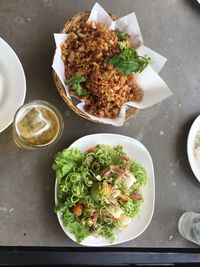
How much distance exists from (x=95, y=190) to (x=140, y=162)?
0.81 ft

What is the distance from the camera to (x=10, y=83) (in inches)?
62.6

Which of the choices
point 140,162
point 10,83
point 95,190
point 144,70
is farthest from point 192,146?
point 10,83

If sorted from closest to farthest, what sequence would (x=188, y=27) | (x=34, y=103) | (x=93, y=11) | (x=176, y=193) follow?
(x=34, y=103) → (x=93, y=11) → (x=176, y=193) → (x=188, y=27)

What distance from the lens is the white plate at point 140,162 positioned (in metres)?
1.65

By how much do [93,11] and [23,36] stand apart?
28 centimetres

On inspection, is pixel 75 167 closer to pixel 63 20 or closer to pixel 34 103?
pixel 34 103

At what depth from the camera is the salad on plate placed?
158 centimetres

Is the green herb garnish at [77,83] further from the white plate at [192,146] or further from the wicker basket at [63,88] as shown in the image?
the white plate at [192,146]

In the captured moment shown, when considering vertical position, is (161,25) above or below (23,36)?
above

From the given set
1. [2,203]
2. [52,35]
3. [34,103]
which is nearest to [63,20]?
[52,35]

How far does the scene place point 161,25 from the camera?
6.36 ft

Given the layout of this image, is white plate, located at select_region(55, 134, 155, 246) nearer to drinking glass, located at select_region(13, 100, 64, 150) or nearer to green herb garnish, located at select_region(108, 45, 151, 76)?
drinking glass, located at select_region(13, 100, 64, 150)

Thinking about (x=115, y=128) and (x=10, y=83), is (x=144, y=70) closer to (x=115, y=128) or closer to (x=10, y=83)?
(x=115, y=128)

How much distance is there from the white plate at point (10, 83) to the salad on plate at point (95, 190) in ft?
0.76
